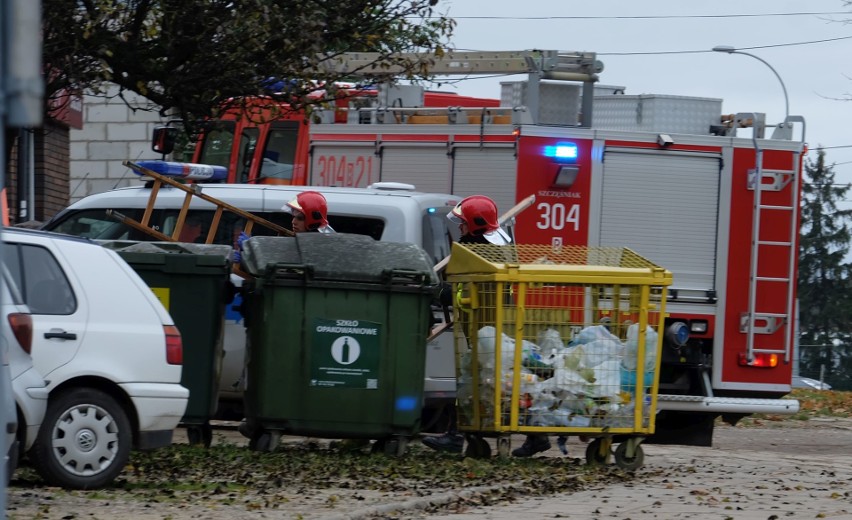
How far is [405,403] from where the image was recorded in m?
10.1

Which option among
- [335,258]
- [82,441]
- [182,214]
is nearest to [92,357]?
[82,441]

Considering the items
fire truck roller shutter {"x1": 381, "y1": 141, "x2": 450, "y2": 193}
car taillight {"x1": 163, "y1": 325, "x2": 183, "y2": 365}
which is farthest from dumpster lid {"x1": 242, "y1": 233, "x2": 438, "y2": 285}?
fire truck roller shutter {"x1": 381, "y1": 141, "x2": 450, "y2": 193}

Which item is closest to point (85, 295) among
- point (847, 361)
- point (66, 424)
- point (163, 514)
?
point (66, 424)

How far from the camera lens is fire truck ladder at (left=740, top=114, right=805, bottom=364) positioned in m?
13.0

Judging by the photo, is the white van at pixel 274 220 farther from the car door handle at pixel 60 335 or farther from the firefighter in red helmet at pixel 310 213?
the car door handle at pixel 60 335

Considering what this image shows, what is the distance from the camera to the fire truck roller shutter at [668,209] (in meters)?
12.9

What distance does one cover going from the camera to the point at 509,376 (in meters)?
9.97

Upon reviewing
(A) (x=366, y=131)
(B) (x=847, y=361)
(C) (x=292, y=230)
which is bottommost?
(B) (x=847, y=361)

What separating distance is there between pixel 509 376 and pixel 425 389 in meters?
1.14

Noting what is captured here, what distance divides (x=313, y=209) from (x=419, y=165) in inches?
102

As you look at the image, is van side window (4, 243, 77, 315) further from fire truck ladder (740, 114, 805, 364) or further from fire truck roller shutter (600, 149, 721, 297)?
fire truck ladder (740, 114, 805, 364)

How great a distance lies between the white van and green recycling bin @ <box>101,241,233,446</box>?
3.46 ft

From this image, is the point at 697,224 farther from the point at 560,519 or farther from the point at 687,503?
the point at 560,519

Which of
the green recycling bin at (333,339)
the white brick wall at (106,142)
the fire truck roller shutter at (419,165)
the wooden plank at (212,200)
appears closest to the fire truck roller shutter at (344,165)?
the fire truck roller shutter at (419,165)
